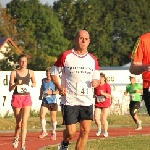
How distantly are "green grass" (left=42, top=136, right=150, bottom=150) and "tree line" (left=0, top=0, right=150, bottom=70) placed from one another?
68.2 metres

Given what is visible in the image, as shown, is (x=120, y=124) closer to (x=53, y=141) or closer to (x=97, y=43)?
(x=53, y=141)

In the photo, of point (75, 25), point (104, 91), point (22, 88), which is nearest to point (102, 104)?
point (104, 91)

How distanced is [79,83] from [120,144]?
229 inches

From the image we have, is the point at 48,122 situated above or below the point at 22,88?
below

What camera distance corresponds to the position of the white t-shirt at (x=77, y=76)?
14133 millimetres

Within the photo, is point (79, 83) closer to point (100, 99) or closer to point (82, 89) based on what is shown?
point (82, 89)

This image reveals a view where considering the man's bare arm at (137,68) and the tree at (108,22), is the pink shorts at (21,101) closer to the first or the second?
the man's bare arm at (137,68)

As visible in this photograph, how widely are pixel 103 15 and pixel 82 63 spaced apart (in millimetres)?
107697

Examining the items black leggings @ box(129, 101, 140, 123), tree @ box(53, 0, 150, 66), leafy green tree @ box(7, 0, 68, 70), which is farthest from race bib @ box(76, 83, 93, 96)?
tree @ box(53, 0, 150, 66)

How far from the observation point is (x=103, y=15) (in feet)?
398

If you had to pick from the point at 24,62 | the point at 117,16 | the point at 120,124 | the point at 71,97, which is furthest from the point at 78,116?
the point at 117,16

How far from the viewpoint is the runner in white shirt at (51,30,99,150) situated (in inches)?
556

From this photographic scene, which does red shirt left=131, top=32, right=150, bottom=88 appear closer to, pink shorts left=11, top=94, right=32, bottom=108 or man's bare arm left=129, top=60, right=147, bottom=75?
man's bare arm left=129, top=60, right=147, bottom=75

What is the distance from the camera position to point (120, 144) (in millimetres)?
19609
